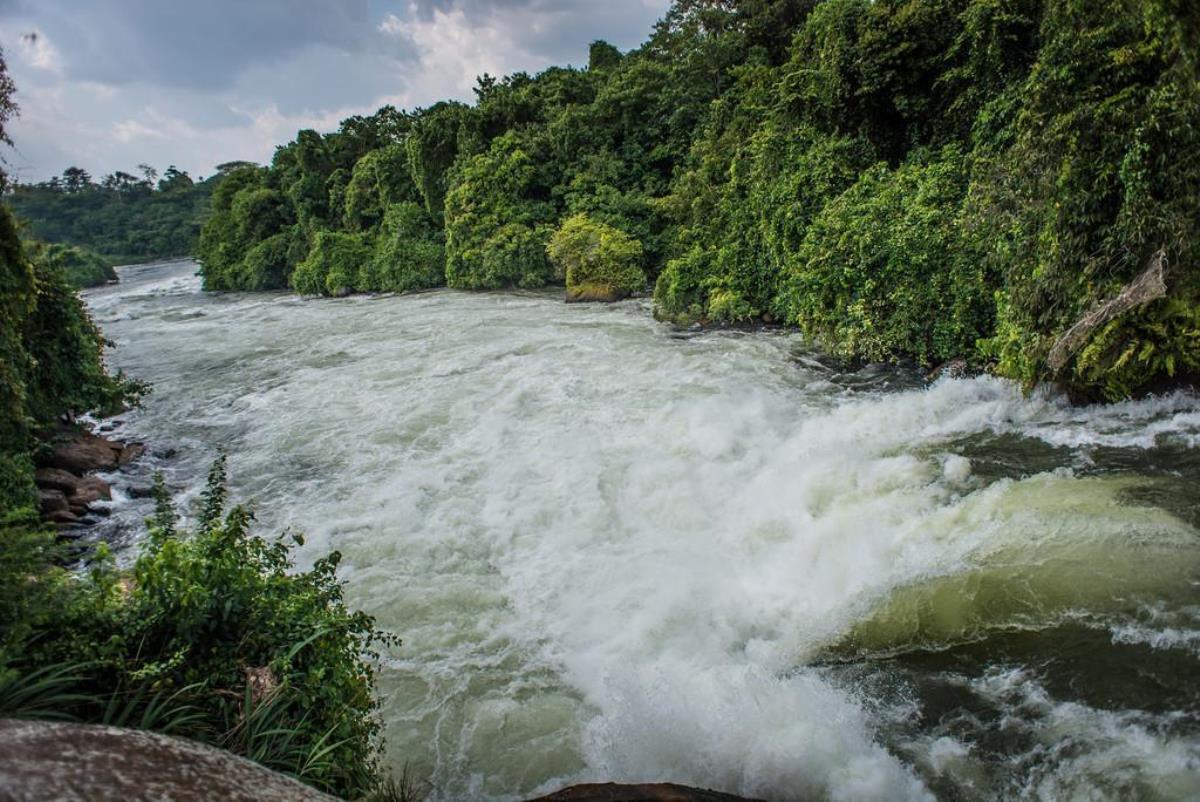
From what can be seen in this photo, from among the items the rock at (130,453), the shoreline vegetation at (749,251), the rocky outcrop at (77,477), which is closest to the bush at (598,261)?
the shoreline vegetation at (749,251)

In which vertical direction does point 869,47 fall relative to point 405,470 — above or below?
above

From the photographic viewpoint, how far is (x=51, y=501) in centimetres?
918

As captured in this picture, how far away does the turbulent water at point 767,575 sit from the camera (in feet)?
14.7

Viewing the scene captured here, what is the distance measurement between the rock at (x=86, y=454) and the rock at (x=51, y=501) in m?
1.36

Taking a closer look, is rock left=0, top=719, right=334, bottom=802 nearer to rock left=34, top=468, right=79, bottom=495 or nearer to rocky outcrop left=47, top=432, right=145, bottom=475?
rock left=34, top=468, right=79, bottom=495

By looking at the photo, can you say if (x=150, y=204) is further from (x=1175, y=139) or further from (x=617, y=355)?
(x=1175, y=139)

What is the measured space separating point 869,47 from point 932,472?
38.0 feet

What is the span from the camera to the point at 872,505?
739 centimetres

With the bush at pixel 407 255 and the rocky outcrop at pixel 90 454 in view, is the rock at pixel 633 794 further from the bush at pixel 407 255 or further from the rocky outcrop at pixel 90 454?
the bush at pixel 407 255

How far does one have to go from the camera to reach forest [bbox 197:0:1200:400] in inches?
304

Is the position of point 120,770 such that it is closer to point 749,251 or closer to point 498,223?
point 749,251

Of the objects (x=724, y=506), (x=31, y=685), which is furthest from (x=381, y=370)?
(x=31, y=685)

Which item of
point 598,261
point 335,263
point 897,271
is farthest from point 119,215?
point 897,271

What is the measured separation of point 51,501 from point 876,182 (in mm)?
16556
